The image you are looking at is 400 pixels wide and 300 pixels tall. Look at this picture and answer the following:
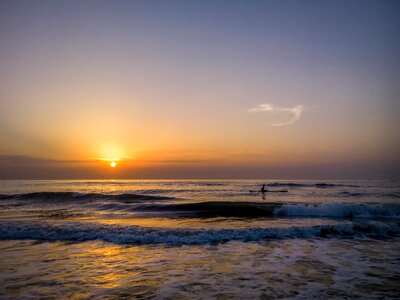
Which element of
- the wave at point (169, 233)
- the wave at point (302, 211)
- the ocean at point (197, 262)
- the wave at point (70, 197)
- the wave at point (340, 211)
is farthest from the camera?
the wave at point (70, 197)

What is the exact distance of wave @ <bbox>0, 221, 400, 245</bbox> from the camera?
12.0m

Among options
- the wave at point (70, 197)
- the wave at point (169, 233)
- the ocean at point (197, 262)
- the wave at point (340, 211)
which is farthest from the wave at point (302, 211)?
the wave at point (70, 197)

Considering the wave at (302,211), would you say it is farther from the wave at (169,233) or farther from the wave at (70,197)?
the wave at (70,197)

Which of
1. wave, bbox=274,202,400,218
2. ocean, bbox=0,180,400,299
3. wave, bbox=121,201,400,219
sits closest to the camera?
ocean, bbox=0,180,400,299

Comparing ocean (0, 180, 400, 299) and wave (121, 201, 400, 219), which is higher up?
ocean (0, 180, 400, 299)

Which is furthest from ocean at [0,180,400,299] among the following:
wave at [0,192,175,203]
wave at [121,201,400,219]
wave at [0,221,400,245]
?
wave at [0,192,175,203]

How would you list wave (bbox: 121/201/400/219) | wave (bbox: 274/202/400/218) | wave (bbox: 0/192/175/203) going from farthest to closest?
wave (bbox: 0/192/175/203) < wave (bbox: 274/202/400/218) < wave (bbox: 121/201/400/219)

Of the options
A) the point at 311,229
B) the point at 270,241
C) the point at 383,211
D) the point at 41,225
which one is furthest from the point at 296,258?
the point at 383,211

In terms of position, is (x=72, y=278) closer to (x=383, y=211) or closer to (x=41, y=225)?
(x=41, y=225)

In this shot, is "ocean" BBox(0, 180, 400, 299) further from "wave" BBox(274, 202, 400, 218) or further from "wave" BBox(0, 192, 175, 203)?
"wave" BBox(0, 192, 175, 203)

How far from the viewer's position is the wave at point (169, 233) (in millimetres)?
12039

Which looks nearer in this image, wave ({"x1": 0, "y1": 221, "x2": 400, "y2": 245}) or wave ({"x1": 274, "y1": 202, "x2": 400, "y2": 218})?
wave ({"x1": 0, "y1": 221, "x2": 400, "y2": 245})

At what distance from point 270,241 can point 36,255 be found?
874 centimetres

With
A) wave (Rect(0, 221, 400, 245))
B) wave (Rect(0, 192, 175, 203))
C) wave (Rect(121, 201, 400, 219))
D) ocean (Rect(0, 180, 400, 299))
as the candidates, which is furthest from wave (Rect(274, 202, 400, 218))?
wave (Rect(0, 192, 175, 203))
